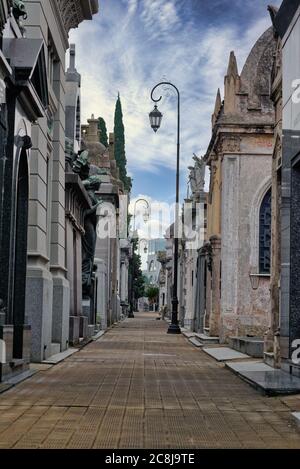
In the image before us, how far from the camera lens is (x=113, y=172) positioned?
173ft

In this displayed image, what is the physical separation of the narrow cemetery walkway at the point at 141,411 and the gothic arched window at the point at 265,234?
10619 millimetres

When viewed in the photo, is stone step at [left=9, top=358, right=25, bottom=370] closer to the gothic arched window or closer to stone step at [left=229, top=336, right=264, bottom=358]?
stone step at [left=229, top=336, right=264, bottom=358]

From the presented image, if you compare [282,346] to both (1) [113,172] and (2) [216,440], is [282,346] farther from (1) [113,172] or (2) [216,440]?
(1) [113,172]

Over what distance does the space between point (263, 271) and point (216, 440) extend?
18.1 metres

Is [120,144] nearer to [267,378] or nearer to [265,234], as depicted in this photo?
[265,234]

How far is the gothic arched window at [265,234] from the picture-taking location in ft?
80.5

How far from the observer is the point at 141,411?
28.5ft

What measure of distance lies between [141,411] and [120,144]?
Result: 241ft

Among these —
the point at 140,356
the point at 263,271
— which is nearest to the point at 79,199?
the point at 263,271

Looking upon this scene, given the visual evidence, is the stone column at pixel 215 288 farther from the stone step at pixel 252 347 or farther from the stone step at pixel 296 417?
the stone step at pixel 296 417

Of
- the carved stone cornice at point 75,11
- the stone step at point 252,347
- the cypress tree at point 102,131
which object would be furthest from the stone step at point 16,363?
the cypress tree at point 102,131

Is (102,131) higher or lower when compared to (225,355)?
higher

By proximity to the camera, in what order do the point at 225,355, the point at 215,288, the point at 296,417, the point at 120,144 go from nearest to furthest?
the point at 296,417 → the point at 225,355 → the point at 215,288 → the point at 120,144

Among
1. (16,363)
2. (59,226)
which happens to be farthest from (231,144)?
(16,363)
